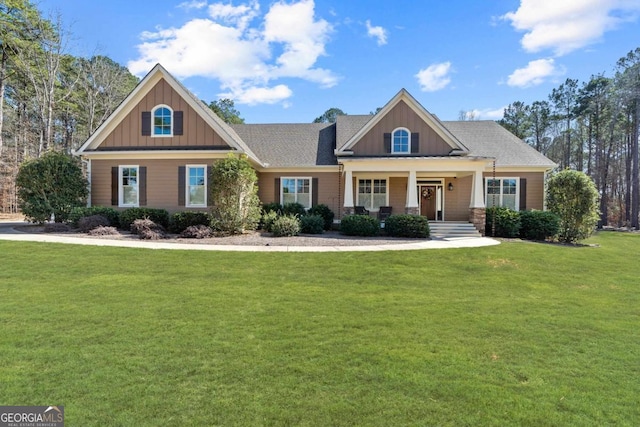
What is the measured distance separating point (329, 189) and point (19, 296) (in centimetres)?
1374

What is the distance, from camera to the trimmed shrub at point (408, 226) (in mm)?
13734

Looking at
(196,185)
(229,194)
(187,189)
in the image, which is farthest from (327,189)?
(187,189)

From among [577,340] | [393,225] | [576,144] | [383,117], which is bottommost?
[577,340]

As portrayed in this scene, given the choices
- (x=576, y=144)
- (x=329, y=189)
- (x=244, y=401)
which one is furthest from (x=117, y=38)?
(x=576, y=144)

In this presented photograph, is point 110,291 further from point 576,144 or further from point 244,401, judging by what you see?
point 576,144

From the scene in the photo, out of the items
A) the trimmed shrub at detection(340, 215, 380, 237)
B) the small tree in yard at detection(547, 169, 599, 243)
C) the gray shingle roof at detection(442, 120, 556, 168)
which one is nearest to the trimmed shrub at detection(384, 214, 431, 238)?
the trimmed shrub at detection(340, 215, 380, 237)

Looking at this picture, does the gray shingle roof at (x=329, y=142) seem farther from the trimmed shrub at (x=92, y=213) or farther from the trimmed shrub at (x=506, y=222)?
the trimmed shrub at (x=92, y=213)

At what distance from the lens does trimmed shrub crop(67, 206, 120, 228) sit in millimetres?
14172

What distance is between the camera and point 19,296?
5.57 m

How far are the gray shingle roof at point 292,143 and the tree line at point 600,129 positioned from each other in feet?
68.3

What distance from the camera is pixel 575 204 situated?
14156 mm

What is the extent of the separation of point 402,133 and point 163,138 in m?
11.8

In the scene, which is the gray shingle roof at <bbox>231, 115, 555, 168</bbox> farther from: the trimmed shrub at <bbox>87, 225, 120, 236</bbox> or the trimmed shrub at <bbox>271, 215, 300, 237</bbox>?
the trimmed shrub at <bbox>87, 225, 120, 236</bbox>

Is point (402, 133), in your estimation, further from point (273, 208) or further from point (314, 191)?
point (273, 208)
